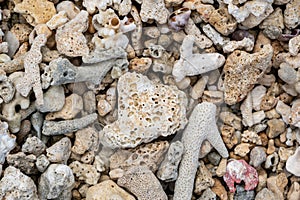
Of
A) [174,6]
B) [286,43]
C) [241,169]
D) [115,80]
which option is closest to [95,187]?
[115,80]

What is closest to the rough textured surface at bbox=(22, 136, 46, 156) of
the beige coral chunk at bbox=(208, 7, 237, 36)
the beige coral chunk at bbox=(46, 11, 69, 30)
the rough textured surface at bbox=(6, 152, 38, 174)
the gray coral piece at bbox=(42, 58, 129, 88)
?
the rough textured surface at bbox=(6, 152, 38, 174)

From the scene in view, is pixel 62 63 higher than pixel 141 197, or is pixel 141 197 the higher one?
pixel 62 63

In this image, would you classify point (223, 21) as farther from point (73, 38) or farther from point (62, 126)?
point (62, 126)

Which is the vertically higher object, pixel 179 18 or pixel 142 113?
pixel 179 18

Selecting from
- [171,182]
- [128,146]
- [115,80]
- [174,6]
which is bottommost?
[171,182]

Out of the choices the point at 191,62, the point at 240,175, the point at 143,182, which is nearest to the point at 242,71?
the point at 191,62

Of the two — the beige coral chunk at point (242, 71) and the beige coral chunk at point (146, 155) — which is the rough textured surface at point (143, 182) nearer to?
the beige coral chunk at point (146, 155)

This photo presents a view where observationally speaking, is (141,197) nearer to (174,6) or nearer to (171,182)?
(171,182)
